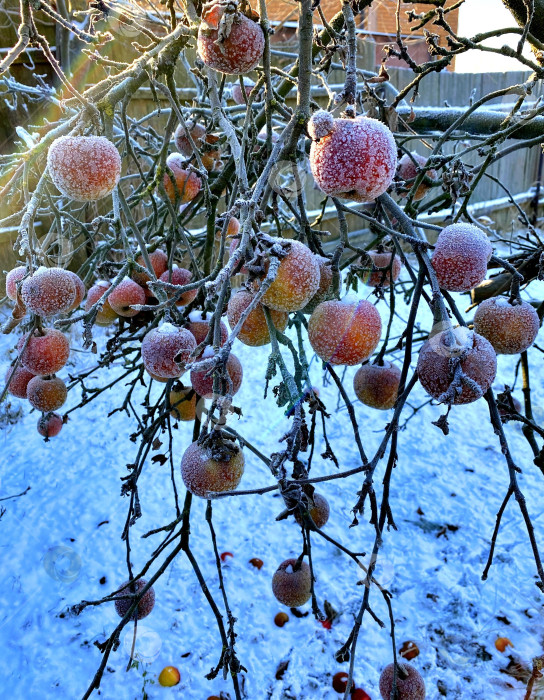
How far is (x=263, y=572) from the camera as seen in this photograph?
9.41 feet

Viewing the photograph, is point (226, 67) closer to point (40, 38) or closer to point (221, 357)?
point (40, 38)

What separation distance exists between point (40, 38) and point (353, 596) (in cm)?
274

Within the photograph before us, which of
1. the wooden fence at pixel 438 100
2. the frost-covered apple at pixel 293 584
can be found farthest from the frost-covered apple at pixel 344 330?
the wooden fence at pixel 438 100

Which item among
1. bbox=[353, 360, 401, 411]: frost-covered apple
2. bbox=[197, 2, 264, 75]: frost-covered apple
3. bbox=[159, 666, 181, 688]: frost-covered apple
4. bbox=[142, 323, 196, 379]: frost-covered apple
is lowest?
bbox=[159, 666, 181, 688]: frost-covered apple

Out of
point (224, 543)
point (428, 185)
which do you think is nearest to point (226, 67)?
point (428, 185)

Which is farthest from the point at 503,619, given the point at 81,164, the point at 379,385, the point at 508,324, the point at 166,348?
the point at 81,164

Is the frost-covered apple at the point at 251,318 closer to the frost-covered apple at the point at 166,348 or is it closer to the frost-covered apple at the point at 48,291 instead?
the frost-covered apple at the point at 166,348

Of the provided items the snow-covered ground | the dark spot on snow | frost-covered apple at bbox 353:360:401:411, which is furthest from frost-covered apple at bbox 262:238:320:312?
the dark spot on snow

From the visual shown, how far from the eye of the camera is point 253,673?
2.34m

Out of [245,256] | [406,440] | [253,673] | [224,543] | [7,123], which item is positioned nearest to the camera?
[245,256]

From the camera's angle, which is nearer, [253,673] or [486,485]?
[253,673]

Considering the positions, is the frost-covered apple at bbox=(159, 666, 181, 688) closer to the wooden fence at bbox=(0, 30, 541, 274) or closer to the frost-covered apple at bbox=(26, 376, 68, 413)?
the frost-covered apple at bbox=(26, 376, 68, 413)

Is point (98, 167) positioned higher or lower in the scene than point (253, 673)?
higher

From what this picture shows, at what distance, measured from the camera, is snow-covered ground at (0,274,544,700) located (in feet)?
7.61
